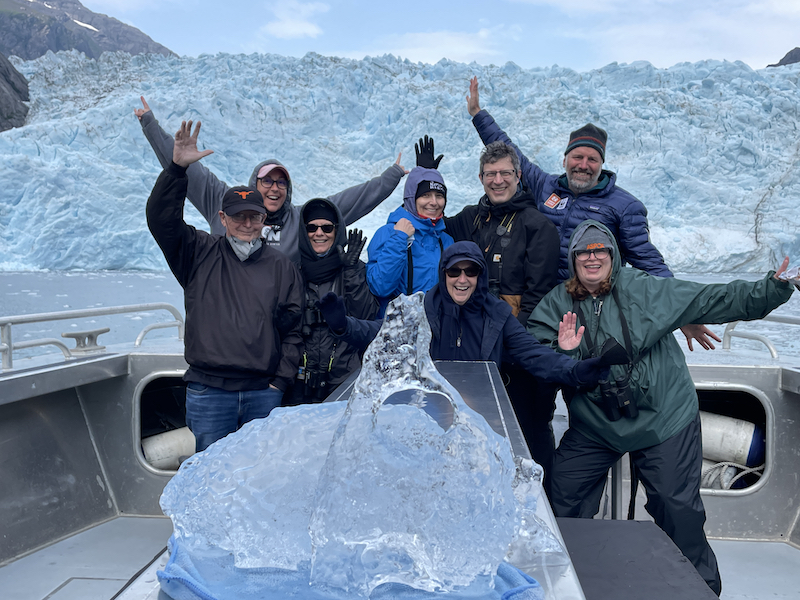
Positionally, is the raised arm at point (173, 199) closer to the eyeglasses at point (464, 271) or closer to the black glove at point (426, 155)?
the eyeglasses at point (464, 271)

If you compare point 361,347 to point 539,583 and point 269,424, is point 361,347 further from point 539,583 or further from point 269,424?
point 539,583

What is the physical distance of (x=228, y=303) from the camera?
192 centimetres

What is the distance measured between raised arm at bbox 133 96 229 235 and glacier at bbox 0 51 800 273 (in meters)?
12.9

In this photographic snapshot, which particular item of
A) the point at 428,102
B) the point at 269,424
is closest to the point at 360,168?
the point at 428,102

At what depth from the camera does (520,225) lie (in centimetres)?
227

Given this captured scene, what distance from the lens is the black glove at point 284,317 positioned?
6.47 ft

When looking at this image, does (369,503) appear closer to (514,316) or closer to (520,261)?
(514,316)

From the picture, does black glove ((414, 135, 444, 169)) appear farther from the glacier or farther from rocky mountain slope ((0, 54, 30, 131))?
rocky mountain slope ((0, 54, 30, 131))

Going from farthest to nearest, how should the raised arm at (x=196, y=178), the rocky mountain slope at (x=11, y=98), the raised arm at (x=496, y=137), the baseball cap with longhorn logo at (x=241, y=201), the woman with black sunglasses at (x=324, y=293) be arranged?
the rocky mountain slope at (x=11, y=98)
the raised arm at (x=496, y=137)
the raised arm at (x=196, y=178)
the woman with black sunglasses at (x=324, y=293)
the baseball cap with longhorn logo at (x=241, y=201)

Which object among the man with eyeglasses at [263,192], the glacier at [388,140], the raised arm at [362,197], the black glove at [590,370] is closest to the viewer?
the black glove at [590,370]

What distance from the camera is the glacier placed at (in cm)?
1444

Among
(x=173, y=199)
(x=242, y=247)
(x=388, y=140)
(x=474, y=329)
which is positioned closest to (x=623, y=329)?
(x=474, y=329)

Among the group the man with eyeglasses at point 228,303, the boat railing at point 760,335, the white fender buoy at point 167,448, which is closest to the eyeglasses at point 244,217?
the man with eyeglasses at point 228,303

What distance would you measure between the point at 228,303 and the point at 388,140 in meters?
15.6
